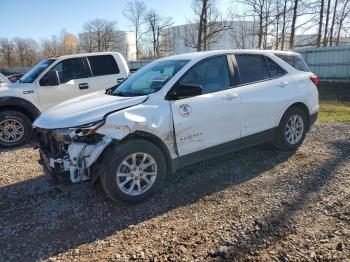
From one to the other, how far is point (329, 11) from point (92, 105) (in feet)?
107

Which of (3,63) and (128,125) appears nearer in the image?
(128,125)

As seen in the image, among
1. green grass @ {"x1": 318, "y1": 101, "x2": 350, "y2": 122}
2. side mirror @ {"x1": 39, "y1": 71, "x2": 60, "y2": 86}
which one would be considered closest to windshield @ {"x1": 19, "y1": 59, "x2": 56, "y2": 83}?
side mirror @ {"x1": 39, "y1": 71, "x2": 60, "y2": 86}

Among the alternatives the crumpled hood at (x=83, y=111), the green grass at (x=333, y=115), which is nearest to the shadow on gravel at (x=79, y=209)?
the crumpled hood at (x=83, y=111)

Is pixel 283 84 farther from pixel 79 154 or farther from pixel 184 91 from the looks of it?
pixel 79 154

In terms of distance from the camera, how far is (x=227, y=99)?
5.04 meters

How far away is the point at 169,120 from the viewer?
4.47 metres

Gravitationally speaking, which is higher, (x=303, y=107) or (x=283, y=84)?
(x=283, y=84)

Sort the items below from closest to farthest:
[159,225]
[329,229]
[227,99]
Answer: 1. [329,229]
2. [159,225]
3. [227,99]

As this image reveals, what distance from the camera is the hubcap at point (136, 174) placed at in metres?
4.25

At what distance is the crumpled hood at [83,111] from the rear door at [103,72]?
3.78 metres

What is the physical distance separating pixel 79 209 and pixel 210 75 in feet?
8.22

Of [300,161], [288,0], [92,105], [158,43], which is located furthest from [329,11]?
[92,105]

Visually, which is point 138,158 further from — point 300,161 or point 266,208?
point 300,161

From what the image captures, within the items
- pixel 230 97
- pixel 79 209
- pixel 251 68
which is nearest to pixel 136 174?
pixel 79 209
